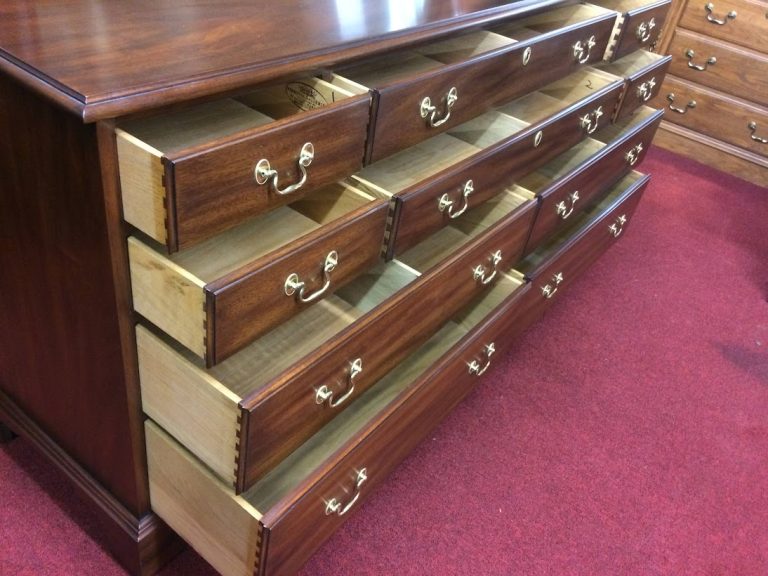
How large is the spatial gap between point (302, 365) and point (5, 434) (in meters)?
0.69

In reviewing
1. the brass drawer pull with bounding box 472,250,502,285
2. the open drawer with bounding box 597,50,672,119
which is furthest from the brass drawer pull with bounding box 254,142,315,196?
the open drawer with bounding box 597,50,672,119

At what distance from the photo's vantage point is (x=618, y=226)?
5.77 feet

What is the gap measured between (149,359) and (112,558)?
17.6 inches

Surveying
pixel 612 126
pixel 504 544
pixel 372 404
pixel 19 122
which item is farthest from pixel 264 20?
pixel 612 126

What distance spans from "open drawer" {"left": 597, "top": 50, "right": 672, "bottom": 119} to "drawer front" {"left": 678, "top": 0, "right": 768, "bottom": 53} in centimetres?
82

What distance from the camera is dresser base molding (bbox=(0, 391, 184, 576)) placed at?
3.24ft

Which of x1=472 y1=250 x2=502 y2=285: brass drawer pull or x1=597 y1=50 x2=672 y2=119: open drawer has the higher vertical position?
x1=597 y1=50 x2=672 y2=119: open drawer

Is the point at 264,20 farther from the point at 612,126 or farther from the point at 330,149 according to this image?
the point at 612,126

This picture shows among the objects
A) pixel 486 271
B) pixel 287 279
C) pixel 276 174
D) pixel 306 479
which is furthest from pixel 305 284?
pixel 486 271

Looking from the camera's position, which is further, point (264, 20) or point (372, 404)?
point (372, 404)

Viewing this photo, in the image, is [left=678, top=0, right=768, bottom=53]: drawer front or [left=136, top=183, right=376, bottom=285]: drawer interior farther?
[left=678, top=0, right=768, bottom=53]: drawer front

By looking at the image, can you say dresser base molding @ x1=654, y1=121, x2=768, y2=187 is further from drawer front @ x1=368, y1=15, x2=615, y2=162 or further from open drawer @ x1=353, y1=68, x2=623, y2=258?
drawer front @ x1=368, y1=15, x2=615, y2=162

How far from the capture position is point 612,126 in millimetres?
1706

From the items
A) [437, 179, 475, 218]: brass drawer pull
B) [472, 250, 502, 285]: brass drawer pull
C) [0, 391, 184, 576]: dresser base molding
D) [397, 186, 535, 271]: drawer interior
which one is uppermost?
[437, 179, 475, 218]: brass drawer pull
